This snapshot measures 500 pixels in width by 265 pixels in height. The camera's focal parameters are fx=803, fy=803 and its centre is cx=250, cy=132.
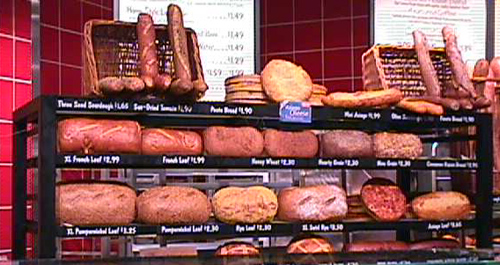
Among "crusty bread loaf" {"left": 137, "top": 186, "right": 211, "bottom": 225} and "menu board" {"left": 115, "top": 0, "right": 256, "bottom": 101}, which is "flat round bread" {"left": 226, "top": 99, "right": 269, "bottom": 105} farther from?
"menu board" {"left": 115, "top": 0, "right": 256, "bottom": 101}

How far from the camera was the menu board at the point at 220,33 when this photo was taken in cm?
355

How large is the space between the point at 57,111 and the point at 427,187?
2.11 m

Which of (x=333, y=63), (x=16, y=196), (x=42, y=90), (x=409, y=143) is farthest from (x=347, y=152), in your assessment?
(x=333, y=63)

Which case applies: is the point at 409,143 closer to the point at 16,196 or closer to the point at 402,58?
the point at 402,58

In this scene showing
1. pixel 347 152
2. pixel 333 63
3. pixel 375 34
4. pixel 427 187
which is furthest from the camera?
pixel 333 63

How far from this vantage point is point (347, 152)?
9.02 feet

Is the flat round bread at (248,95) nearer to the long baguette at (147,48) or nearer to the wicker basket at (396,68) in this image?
the long baguette at (147,48)

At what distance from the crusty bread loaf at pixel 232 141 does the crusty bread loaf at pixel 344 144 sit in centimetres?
25

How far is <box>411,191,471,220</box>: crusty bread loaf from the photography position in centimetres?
287

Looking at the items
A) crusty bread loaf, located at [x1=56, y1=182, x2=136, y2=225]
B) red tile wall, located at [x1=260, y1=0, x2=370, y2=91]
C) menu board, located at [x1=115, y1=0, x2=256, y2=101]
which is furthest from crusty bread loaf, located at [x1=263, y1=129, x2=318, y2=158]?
red tile wall, located at [x1=260, y1=0, x2=370, y2=91]

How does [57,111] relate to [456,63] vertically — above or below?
below

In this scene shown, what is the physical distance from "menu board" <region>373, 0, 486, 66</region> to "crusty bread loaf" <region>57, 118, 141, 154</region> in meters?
1.99

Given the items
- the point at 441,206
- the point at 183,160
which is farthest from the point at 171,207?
the point at 441,206

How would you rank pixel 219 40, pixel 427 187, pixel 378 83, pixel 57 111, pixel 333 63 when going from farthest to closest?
pixel 333 63, pixel 427 187, pixel 219 40, pixel 378 83, pixel 57 111
